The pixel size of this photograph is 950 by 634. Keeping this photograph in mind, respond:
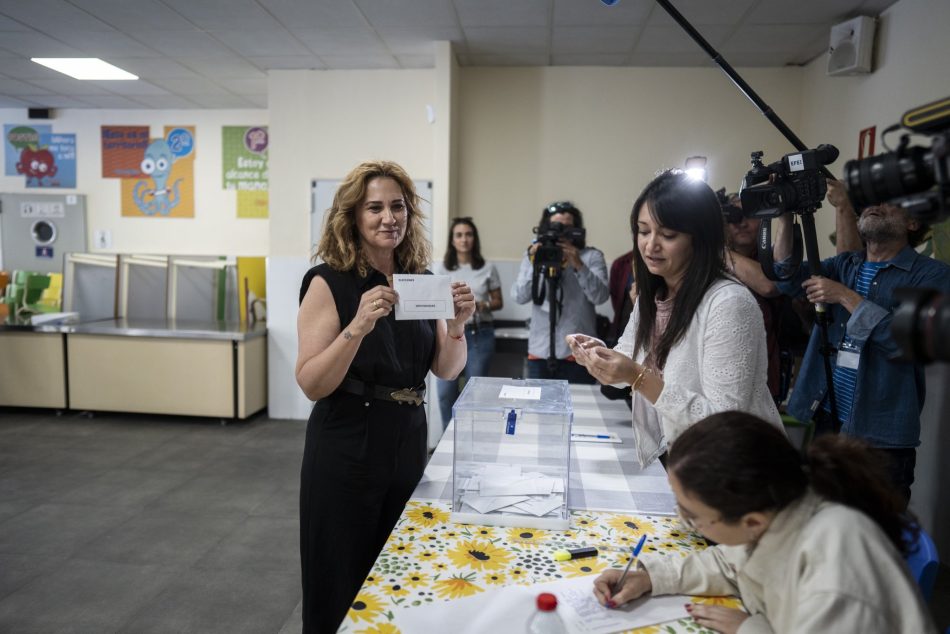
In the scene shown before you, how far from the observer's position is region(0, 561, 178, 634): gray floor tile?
2.29 m

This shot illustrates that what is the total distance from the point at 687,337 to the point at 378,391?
79 centimetres

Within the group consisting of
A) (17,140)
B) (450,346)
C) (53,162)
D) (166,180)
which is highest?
(17,140)

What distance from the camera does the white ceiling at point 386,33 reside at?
3.51 metres

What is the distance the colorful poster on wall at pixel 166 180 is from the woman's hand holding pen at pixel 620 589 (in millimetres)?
6107

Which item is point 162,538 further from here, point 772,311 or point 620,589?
point 772,311

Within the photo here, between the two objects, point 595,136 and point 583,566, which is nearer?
point 583,566

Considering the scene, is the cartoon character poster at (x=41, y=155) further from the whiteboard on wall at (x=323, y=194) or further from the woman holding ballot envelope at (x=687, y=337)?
the woman holding ballot envelope at (x=687, y=337)

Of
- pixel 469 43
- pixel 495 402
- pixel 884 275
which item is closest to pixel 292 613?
pixel 495 402

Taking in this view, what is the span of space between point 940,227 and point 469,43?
9.53 ft

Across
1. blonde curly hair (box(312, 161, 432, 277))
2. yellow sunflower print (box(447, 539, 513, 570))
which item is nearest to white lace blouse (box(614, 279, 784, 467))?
yellow sunflower print (box(447, 539, 513, 570))

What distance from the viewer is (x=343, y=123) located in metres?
4.76

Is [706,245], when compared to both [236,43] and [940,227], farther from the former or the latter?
[236,43]

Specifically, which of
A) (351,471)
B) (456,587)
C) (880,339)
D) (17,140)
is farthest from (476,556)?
(17,140)

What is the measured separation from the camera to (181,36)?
13.3 feet
